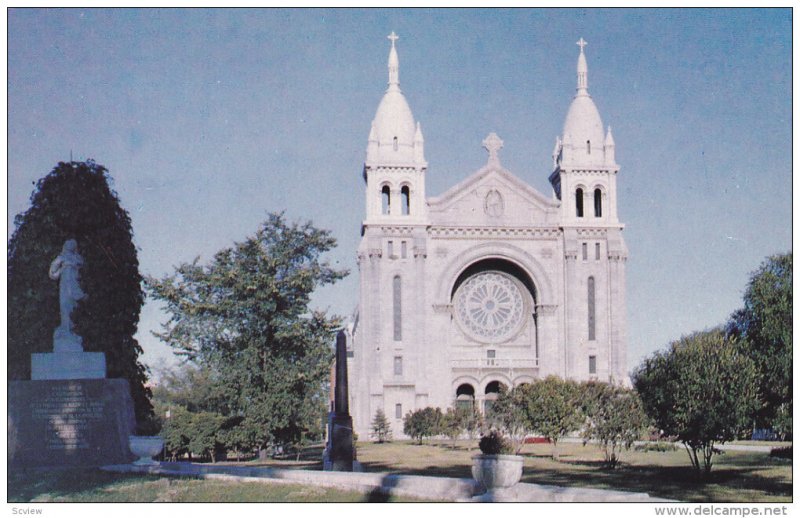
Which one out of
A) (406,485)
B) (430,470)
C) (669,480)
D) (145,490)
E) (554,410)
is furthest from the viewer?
(554,410)

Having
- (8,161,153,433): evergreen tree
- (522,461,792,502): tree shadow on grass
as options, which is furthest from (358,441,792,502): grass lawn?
(8,161,153,433): evergreen tree

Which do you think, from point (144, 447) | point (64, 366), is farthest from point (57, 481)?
point (64, 366)

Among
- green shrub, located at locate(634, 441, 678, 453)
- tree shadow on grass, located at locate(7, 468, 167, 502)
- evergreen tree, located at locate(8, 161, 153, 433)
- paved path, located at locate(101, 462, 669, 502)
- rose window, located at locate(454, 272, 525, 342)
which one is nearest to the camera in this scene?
paved path, located at locate(101, 462, 669, 502)

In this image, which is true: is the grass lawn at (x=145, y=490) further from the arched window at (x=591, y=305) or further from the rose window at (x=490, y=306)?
the arched window at (x=591, y=305)

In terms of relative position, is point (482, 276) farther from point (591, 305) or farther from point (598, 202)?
point (598, 202)

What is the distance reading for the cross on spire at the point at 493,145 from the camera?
73188 mm

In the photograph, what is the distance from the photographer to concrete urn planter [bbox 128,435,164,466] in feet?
78.5

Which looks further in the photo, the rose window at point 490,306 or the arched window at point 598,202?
the arched window at point 598,202

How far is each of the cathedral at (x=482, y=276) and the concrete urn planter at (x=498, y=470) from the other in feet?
166

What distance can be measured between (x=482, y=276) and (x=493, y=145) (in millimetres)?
8809

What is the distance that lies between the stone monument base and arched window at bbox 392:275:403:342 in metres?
46.2

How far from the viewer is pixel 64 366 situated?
78.4 feet

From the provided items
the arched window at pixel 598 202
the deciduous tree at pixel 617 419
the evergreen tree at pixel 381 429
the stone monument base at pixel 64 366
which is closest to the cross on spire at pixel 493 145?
the arched window at pixel 598 202

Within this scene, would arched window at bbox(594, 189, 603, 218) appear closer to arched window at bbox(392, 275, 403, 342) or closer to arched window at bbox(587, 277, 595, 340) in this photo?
arched window at bbox(587, 277, 595, 340)
